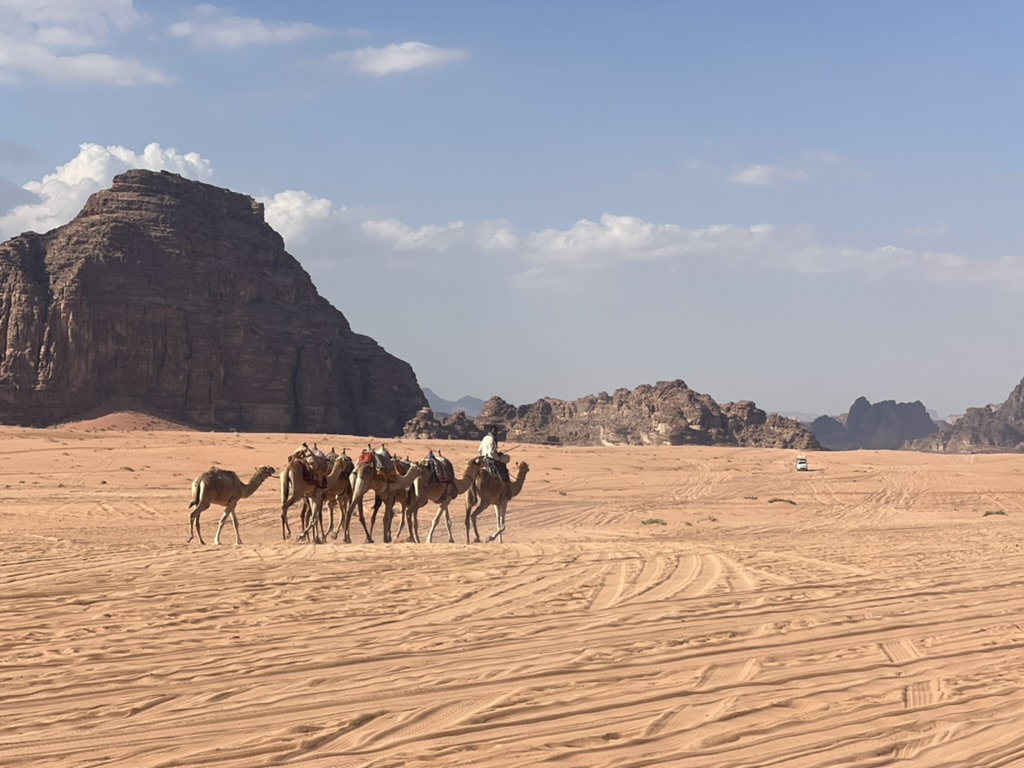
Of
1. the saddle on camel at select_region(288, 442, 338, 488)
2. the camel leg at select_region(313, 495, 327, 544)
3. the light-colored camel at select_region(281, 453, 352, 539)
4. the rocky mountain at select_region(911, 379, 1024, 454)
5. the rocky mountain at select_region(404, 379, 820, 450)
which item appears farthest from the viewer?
the rocky mountain at select_region(911, 379, 1024, 454)

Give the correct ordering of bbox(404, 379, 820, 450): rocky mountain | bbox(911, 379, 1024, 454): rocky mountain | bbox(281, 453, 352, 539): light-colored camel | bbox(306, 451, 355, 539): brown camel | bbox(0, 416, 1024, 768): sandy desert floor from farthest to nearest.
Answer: bbox(911, 379, 1024, 454): rocky mountain → bbox(404, 379, 820, 450): rocky mountain → bbox(306, 451, 355, 539): brown camel → bbox(281, 453, 352, 539): light-colored camel → bbox(0, 416, 1024, 768): sandy desert floor

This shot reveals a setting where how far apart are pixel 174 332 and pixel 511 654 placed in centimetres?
9726

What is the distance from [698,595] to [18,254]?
103381 mm

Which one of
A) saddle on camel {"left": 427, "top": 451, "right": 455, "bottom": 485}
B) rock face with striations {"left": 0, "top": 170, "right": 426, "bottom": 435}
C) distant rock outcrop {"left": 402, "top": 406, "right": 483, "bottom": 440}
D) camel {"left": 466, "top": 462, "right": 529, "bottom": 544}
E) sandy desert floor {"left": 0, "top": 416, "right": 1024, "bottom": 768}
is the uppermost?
rock face with striations {"left": 0, "top": 170, "right": 426, "bottom": 435}

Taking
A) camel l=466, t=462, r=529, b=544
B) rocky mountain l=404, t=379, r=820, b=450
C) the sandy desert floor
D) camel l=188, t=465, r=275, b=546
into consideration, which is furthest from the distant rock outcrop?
the sandy desert floor

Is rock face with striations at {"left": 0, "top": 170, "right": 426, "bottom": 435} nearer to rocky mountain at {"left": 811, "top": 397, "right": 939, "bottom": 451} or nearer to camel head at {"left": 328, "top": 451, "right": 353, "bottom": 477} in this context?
camel head at {"left": 328, "top": 451, "right": 353, "bottom": 477}

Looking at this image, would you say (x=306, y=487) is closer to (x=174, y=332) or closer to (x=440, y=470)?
(x=440, y=470)

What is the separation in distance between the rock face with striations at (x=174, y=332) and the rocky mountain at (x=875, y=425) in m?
104

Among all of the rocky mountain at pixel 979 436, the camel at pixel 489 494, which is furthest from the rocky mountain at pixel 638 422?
the camel at pixel 489 494

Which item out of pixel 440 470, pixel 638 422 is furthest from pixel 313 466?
pixel 638 422

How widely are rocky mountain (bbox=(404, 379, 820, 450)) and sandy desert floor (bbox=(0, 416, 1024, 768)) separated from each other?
2779 inches

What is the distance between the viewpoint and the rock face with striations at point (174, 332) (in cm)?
9419

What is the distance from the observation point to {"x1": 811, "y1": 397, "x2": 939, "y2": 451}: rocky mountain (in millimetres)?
183000

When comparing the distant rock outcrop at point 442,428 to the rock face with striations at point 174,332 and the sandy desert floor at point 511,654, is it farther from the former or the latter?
the sandy desert floor at point 511,654
